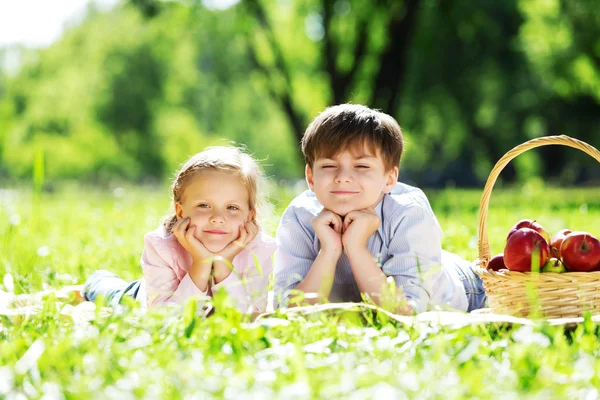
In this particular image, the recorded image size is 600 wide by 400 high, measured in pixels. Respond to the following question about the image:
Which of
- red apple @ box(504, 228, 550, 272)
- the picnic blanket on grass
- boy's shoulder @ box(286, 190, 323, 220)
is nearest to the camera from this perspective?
the picnic blanket on grass

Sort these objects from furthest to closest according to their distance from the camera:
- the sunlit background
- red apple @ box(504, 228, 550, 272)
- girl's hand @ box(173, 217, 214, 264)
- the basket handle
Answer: the sunlit background, girl's hand @ box(173, 217, 214, 264), the basket handle, red apple @ box(504, 228, 550, 272)

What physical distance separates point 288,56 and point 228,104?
10.9 m

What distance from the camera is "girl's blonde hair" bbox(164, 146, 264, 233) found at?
12.7ft

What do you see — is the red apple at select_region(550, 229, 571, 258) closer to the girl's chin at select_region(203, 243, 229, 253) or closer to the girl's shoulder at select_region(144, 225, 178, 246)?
the girl's chin at select_region(203, 243, 229, 253)

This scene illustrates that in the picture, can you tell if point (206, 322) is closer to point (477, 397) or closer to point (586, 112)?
point (477, 397)

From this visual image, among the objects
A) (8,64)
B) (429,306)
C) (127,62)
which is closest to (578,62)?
(429,306)

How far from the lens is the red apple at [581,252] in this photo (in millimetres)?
3412

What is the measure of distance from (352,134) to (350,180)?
0.83 feet

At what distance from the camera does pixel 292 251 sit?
3.97 m

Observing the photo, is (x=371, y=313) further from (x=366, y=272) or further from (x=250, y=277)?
(x=250, y=277)

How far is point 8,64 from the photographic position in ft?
212

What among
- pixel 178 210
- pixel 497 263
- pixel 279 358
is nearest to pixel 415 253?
pixel 497 263

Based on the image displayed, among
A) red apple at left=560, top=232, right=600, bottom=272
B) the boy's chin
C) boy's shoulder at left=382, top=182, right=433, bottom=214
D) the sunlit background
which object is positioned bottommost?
red apple at left=560, top=232, right=600, bottom=272

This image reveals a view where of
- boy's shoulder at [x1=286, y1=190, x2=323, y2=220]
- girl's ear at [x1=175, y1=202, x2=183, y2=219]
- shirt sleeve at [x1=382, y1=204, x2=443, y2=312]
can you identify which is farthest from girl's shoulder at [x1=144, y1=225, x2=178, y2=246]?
shirt sleeve at [x1=382, y1=204, x2=443, y2=312]
